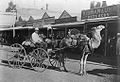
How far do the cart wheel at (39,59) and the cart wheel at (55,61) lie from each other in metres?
0.12

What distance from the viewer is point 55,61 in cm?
535

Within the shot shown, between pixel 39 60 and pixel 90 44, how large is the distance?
4.25 feet

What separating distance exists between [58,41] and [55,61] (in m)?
0.93

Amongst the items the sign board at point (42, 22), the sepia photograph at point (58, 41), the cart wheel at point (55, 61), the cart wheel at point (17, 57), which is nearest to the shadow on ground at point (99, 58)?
the sepia photograph at point (58, 41)

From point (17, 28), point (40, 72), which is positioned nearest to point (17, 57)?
point (40, 72)

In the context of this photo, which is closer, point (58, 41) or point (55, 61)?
point (58, 41)

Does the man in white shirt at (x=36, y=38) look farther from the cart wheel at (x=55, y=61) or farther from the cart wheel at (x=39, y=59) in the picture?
the cart wheel at (x=55, y=61)

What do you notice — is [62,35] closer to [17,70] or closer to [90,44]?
[90,44]

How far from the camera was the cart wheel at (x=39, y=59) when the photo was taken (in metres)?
5.03

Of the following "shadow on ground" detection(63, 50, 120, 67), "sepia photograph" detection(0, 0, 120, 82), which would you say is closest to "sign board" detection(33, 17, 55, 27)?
"sepia photograph" detection(0, 0, 120, 82)

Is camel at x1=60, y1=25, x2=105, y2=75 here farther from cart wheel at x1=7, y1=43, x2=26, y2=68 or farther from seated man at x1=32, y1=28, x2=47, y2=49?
cart wheel at x1=7, y1=43, x2=26, y2=68

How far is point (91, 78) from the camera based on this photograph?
4418mm

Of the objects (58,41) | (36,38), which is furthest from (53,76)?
(36,38)

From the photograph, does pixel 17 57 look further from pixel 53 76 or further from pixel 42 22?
pixel 42 22
